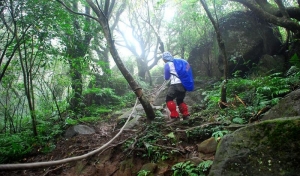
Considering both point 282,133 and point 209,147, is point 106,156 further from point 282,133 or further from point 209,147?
point 282,133

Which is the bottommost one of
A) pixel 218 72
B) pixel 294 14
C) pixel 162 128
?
pixel 162 128

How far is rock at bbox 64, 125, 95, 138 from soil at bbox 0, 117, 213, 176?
0.23 metres

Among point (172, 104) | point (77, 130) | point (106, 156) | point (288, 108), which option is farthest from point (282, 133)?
point (77, 130)

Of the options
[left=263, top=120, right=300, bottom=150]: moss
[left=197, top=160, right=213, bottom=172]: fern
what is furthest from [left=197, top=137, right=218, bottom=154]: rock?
[left=263, top=120, right=300, bottom=150]: moss

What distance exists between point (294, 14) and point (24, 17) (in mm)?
9850

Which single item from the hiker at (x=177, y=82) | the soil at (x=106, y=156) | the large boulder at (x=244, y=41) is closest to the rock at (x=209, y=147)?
the soil at (x=106, y=156)

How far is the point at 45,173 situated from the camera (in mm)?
4426

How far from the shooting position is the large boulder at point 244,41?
909cm

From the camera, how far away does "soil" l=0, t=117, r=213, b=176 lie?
12.5ft

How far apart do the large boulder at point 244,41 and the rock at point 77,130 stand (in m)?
6.70

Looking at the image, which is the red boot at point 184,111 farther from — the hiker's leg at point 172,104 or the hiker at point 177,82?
the hiker's leg at point 172,104

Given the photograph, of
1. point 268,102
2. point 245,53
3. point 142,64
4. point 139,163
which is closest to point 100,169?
point 139,163

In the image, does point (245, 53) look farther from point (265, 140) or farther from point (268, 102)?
point (265, 140)

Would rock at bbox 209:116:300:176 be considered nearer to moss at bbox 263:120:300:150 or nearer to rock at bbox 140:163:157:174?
moss at bbox 263:120:300:150
